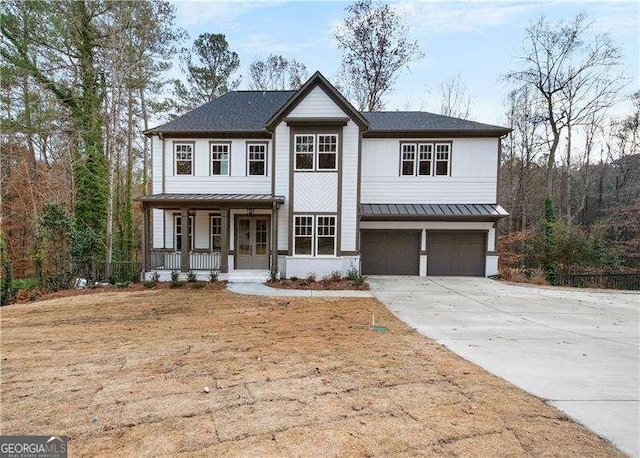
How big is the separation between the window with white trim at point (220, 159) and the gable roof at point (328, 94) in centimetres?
258

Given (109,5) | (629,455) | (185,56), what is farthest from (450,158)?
(185,56)

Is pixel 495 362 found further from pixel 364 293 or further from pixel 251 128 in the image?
pixel 251 128

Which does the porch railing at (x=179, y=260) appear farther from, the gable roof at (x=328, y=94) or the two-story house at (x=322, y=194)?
the gable roof at (x=328, y=94)

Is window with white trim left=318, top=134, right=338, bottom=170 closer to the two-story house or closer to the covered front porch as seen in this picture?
the two-story house

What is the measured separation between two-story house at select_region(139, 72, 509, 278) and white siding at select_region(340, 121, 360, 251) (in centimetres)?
4

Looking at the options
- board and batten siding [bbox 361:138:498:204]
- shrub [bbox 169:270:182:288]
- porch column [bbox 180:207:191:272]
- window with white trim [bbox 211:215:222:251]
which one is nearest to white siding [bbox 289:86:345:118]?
board and batten siding [bbox 361:138:498:204]

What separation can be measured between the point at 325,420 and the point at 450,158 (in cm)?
1387

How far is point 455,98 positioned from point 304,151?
1585cm

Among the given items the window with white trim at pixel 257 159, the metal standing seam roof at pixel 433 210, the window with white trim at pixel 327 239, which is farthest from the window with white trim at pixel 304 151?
the metal standing seam roof at pixel 433 210

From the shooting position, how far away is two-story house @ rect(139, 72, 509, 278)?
44.4ft

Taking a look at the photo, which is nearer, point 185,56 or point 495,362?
point 495,362

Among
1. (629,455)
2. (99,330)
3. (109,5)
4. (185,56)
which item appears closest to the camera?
(629,455)

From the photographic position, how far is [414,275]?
15141 mm

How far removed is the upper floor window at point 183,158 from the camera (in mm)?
14805
